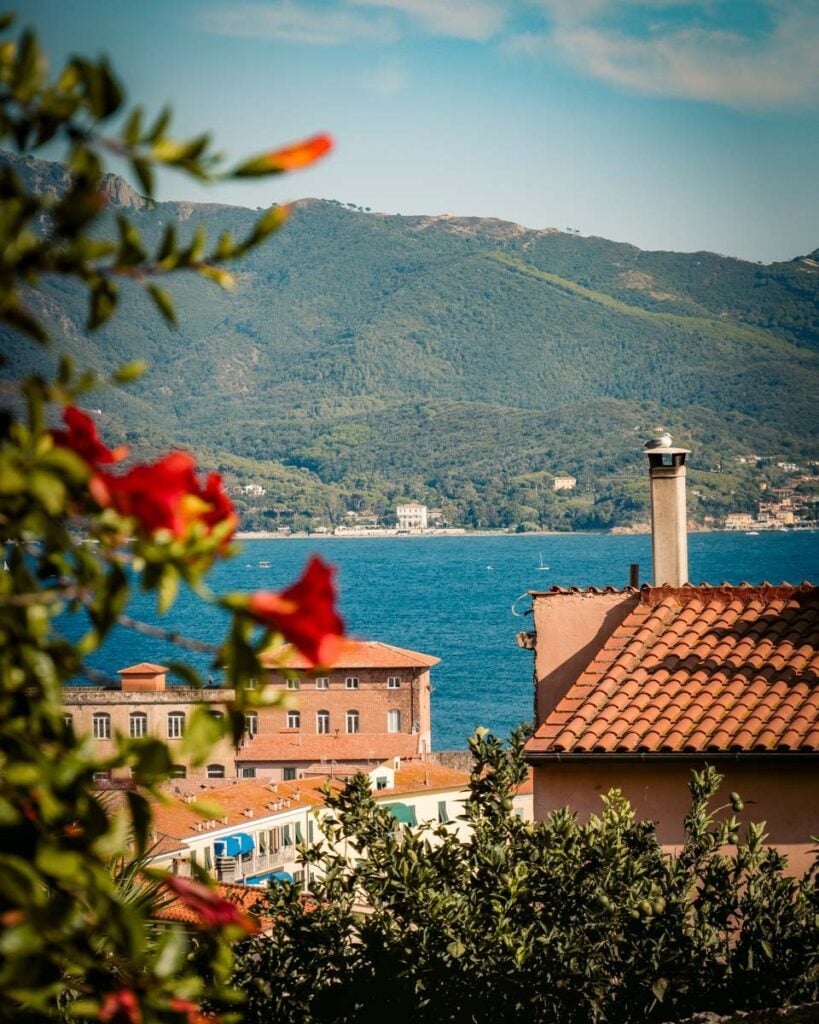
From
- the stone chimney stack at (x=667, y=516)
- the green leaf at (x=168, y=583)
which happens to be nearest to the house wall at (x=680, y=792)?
the stone chimney stack at (x=667, y=516)

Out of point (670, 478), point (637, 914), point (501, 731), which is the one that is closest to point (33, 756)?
point (637, 914)

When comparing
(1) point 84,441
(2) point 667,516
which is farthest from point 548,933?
(2) point 667,516

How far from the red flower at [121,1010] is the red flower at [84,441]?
80cm

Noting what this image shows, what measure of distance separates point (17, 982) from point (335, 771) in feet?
259

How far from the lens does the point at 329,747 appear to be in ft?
296

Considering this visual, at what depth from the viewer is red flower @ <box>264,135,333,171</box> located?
1972 mm

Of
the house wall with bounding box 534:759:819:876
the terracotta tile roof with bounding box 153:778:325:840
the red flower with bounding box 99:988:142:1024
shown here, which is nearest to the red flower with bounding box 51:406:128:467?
the red flower with bounding box 99:988:142:1024

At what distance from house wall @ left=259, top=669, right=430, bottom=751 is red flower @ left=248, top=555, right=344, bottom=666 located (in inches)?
3429

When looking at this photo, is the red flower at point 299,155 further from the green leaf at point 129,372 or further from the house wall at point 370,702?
the house wall at point 370,702

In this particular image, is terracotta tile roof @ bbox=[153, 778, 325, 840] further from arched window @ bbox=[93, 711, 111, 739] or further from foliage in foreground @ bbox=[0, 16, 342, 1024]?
foliage in foreground @ bbox=[0, 16, 342, 1024]

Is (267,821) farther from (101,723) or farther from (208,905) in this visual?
(208,905)

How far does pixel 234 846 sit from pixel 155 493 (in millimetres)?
44233

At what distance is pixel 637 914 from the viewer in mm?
8047

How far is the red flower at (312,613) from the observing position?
6.31 feet
